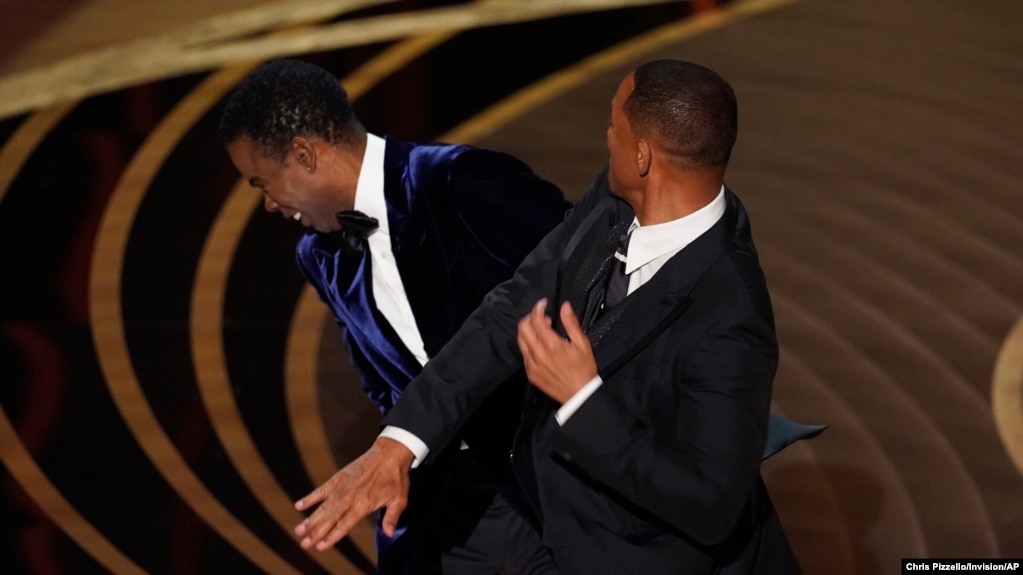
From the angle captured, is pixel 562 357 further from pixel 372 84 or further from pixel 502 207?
pixel 372 84

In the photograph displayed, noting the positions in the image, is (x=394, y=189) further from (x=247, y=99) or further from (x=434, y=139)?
(x=434, y=139)

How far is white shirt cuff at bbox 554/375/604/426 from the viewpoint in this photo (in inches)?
72.0

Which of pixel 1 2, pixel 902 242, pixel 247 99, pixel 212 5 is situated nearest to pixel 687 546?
pixel 247 99

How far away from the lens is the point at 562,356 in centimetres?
184

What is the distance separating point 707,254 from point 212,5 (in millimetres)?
5236

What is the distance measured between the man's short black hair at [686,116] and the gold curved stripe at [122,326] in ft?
6.28

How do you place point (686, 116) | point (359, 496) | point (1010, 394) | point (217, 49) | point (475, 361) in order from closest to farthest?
1. point (686, 116)
2. point (359, 496)
3. point (475, 361)
4. point (1010, 394)
5. point (217, 49)

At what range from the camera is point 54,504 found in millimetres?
3639

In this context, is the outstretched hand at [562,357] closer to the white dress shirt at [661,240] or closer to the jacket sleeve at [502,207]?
the white dress shirt at [661,240]

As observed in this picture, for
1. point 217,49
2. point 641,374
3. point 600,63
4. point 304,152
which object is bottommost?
point 600,63

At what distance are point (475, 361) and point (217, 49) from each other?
14.6ft

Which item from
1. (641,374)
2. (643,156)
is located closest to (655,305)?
(641,374)

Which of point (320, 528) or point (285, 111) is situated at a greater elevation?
point (285, 111)

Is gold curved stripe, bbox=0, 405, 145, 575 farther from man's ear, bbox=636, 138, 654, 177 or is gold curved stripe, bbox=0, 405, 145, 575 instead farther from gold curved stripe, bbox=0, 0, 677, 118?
gold curved stripe, bbox=0, 0, 677, 118
